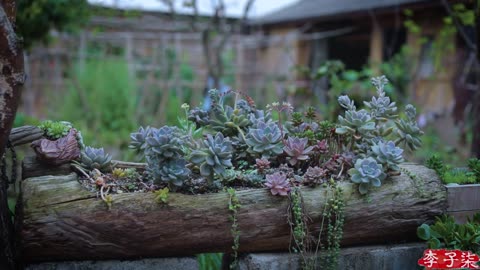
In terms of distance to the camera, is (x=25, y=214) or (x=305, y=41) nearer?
(x=25, y=214)

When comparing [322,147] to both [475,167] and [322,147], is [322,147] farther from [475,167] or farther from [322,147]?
[475,167]

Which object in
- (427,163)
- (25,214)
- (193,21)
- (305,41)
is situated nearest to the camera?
(25,214)

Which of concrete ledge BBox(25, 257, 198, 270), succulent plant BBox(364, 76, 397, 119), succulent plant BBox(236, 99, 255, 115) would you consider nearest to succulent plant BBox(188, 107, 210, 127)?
succulent plant BBox(236, 99, 255, 115)

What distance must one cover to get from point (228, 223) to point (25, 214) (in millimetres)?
799

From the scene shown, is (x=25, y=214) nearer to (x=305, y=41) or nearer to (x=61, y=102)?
(x=61, y=102)

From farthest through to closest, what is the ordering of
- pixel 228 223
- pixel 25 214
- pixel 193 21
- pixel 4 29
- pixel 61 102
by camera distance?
pixel 61 102, pixel 193 21, pixel 228 223, pixel 25 214, pixel 4 29

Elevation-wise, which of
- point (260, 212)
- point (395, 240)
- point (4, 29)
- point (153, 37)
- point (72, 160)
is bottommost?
point (395, 240)

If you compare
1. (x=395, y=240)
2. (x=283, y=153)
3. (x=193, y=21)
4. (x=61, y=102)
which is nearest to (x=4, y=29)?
(x=283, y=153)

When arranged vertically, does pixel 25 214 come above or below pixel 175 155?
below

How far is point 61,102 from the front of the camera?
9.31m

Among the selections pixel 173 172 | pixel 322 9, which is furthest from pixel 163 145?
pixel 322 9

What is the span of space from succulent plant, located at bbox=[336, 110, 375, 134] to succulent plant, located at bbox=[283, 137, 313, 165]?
19cm

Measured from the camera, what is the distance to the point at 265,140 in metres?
2.38

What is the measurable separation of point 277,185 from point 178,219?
1.42ft
